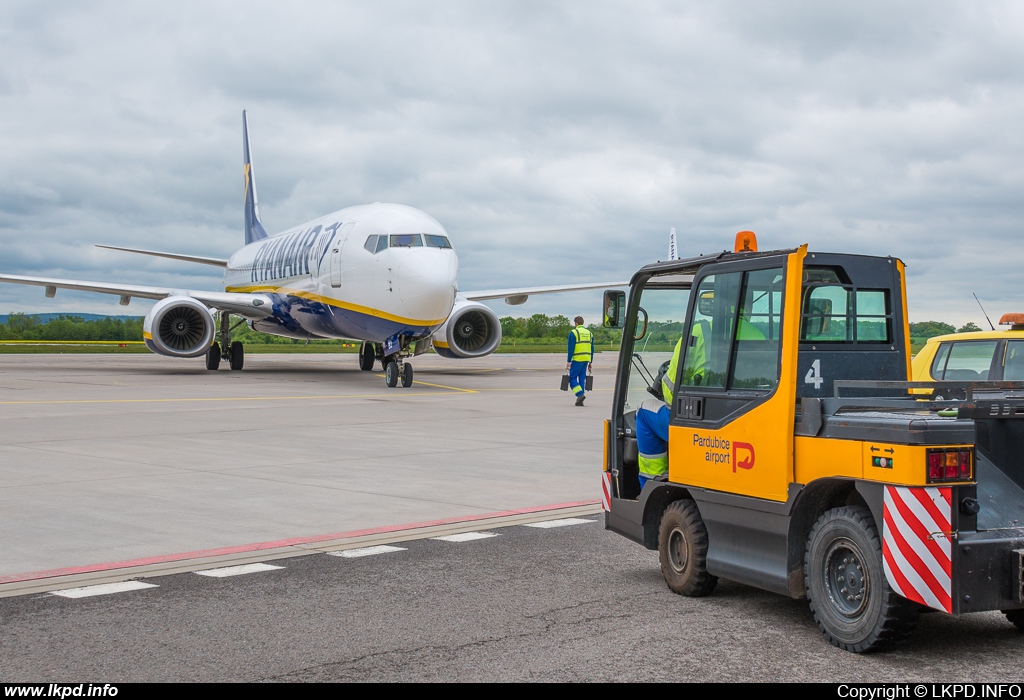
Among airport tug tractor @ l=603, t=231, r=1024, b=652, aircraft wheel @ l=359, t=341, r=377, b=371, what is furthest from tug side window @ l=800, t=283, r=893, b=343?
aircraft wheel @ l=359, t=341, r=377, b=371

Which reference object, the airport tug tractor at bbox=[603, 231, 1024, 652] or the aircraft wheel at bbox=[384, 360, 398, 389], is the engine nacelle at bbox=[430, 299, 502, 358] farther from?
the airport tug tractor at bbox=[603, 231, 1024, 652]

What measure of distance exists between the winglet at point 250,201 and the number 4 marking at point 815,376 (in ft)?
121

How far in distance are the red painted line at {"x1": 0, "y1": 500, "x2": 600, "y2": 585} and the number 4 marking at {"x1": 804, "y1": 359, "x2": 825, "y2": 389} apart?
3703 millimetres

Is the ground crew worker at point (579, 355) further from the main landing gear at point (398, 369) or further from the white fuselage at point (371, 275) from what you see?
the main landing gear at point (398, 369)

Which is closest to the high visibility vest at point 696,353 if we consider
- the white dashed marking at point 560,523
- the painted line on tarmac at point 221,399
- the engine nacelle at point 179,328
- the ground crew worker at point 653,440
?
the ground crew worker at point 653,440

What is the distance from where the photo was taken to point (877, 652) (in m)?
4.98

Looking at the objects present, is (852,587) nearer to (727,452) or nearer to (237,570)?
(727,452)

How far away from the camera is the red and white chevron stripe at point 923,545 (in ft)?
15.4

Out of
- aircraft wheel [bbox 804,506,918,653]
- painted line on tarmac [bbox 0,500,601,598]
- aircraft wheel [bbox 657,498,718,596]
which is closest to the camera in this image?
aircraft wheel [bbox 804,506,918,653]

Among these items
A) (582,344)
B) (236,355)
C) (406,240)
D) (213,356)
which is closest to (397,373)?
(406,240)

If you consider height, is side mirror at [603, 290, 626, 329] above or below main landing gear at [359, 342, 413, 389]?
above

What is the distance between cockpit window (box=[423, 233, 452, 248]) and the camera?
2566 centimetres

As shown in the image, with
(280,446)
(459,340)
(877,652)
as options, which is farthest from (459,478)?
(459,340)

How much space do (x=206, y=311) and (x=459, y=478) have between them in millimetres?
20852
